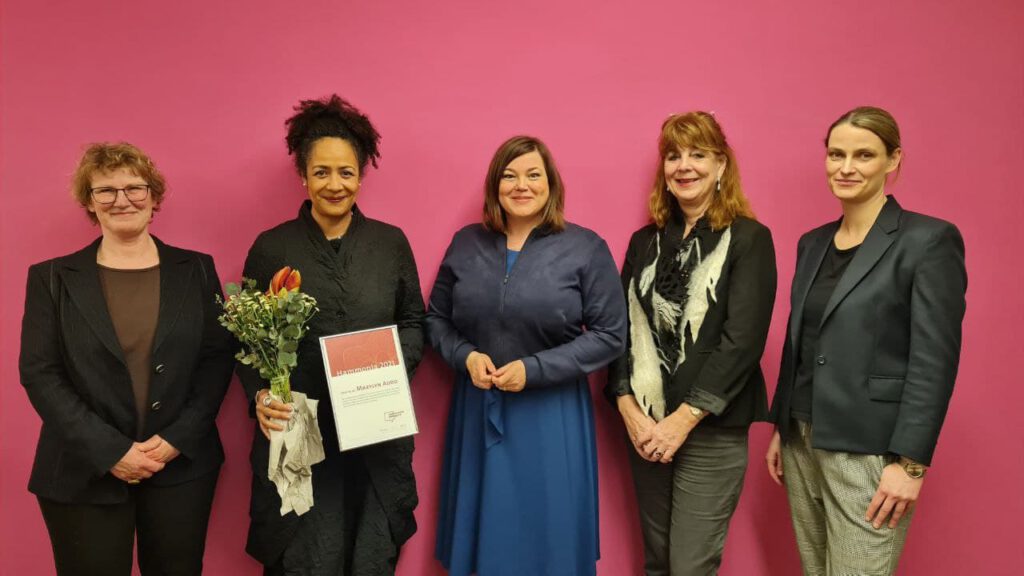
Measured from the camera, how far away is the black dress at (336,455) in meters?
1.87

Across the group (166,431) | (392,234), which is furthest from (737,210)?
(166,431)

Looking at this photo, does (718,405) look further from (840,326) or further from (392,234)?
(392,234)

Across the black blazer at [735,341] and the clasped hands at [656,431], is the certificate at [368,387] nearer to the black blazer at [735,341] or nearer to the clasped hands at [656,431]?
the clasped hands at [656,431]

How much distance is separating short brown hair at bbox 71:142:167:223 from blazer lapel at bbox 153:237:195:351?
21cm

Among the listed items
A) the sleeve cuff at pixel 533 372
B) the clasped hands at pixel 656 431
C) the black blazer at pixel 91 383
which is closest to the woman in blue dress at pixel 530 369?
the sleeve cuff at pixel 533 372

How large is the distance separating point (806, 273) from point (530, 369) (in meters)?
0.91

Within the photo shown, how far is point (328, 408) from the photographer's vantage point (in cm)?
192

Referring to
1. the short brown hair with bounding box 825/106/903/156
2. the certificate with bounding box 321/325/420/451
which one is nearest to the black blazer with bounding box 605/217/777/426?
the short brown hair with bounding box 825/106/903/156

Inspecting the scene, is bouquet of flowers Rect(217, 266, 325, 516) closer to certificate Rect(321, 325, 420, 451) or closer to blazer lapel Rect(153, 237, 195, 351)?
certificate Rect(321, 325, 420, 451)

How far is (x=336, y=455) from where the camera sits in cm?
194

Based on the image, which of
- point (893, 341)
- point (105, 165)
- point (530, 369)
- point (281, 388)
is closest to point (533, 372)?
point (530, 369)

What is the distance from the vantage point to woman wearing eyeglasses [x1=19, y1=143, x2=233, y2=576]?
1.80 m

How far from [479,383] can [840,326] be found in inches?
42.2

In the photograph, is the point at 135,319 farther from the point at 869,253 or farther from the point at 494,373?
the point at 869,253
